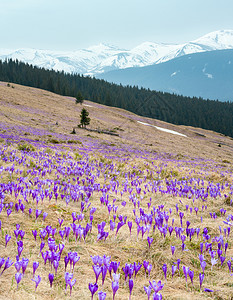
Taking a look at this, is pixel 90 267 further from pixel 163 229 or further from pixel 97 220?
pixel 97 220

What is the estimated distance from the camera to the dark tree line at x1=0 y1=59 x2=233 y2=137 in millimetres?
108938

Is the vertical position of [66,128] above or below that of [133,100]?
below

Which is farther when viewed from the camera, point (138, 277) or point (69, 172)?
point (69, 172)

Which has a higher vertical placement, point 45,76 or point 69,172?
point 45,76

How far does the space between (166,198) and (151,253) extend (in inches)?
131

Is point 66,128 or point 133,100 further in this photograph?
point 133,100

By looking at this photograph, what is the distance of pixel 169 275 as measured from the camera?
8.45 ft

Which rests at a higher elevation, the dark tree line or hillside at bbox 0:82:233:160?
the dark tree line

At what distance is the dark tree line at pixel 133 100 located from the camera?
10894cm

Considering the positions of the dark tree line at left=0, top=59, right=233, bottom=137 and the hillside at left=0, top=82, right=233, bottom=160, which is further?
the dark tree line at left=0, top=59, right=233, bottom=137

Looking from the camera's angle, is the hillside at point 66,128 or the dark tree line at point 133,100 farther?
the dark tree line at point 133,100

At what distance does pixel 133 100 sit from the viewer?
4919 inches

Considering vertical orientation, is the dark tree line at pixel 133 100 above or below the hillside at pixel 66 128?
above

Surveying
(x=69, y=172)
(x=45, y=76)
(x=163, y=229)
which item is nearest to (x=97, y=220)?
(x=163, y=229)
